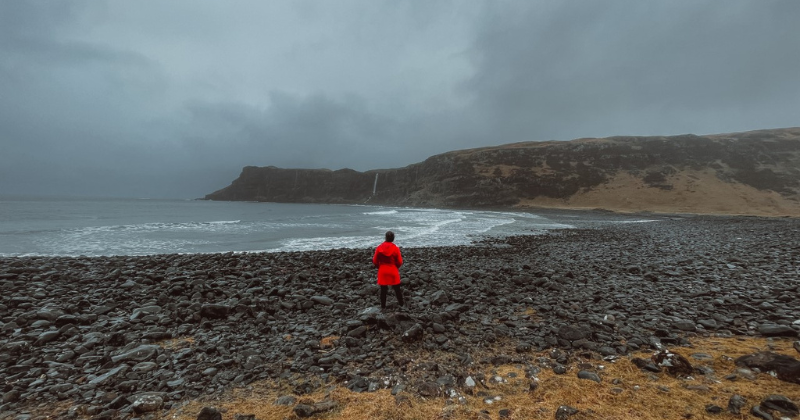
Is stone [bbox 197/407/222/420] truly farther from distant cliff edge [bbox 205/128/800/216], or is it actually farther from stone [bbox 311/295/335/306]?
distant cliff edge [bbox 205/128/800/216]

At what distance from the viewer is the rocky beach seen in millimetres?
Result: 5055

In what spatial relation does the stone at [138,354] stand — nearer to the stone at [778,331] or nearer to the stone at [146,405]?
the stone at [146,405]

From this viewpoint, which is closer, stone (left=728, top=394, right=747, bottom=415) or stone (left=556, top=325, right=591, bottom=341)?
stone (left=728, top=394, right=747, bottom=415)

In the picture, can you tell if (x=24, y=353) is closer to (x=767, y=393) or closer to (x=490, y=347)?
(x=490, y=347)

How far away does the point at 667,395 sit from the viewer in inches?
166

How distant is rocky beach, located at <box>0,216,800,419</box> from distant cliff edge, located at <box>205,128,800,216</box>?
79.5m

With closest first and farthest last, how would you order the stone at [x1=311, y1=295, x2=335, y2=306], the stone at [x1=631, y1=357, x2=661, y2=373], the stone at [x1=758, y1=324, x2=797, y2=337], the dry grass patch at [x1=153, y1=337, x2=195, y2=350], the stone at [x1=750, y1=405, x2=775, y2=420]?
the stone at [x1=750, y1=405, x2=775, y2=420] → the stone at [x1=631, y1=357, x2=661, y2=373] → the stone at [x1=758, y1=324, x2=797, y2=337] → the dry grass patch at [x1=153, y1=337, x2=195, y2=350] → the stone at [x1=311, y1=295, x2=335, y2=306]

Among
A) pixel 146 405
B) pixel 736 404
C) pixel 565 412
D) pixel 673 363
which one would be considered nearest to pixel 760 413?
pixel 736 404

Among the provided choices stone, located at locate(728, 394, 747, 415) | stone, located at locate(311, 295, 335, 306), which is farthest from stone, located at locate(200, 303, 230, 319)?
stone, located at locate(728, 394, 747, 415)

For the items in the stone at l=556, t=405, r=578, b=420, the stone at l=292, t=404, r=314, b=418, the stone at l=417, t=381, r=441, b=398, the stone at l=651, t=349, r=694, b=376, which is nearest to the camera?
the stone at l=556, t=405, r=578, b=420

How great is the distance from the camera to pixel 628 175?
100312mm

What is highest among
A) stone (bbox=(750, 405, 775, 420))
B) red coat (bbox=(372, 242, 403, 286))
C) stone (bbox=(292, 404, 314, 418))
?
red coat (bbox=(372, 242, 403, 286))

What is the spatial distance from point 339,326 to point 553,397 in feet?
15.2

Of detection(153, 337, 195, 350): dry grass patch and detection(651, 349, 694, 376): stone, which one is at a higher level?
detection(651, 349, 694, 376): stone
